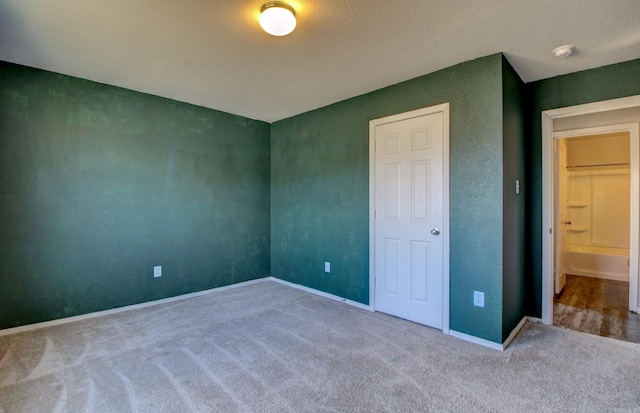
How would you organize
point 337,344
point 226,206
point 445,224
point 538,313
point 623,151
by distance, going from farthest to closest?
1. point 623,151
2. point 226,206
3. point 538,313
4. point 445,224
5. point 337,344

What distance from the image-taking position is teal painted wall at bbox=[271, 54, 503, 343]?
101 inches

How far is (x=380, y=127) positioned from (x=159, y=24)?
7.09 ft

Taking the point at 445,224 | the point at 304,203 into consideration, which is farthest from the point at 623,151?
the point at 304,203

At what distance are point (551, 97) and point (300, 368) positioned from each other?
335cm

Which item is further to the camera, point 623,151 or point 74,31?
point 623,151

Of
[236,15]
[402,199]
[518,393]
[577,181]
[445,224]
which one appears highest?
[236,15]

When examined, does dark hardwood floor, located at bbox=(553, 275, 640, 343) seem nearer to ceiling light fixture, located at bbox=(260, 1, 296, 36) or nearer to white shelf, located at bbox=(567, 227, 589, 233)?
white shelf, located at bbox=(567, 227, 589, 233)

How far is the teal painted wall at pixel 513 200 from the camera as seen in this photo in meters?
2.58

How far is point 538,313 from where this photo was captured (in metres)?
3.09

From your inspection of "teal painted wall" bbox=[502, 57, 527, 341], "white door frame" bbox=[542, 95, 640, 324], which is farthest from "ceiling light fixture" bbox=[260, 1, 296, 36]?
"white door frame" bbox=[542, 95, 640, 324]

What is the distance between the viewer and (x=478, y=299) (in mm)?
2621

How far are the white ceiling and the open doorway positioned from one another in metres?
2.16

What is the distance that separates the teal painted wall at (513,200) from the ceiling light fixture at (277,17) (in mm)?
1804

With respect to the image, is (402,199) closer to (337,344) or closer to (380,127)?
(380,127)
